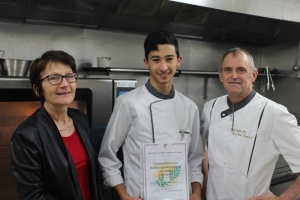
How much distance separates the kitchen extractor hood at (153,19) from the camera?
6.82 ft

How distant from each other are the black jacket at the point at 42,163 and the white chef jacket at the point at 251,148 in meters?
0.72

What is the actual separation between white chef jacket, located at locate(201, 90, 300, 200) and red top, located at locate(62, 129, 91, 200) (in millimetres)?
659

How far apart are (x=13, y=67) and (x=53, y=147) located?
82 centimetres

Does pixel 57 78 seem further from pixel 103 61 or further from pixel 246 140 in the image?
pixel 103 61

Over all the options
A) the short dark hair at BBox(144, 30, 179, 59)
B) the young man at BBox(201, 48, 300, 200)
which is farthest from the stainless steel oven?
the young man at BBox(201, 48, 300, 200)

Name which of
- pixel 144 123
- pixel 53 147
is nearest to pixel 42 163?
pixel 53 147

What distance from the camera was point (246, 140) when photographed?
1.31 meters

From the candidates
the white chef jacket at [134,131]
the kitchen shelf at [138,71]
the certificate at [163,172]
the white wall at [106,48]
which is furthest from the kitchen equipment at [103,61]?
the certificate at [163,172]

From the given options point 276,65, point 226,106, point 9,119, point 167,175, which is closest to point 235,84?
point 226,106

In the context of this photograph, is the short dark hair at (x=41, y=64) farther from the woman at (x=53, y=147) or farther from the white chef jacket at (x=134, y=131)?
the white chef jacket at (x=134, y=131)

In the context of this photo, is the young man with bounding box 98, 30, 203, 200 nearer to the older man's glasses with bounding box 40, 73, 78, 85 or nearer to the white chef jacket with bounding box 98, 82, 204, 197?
the white chef jacket with bounding box 98, 82, 204, 197

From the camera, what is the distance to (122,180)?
131 centimetres

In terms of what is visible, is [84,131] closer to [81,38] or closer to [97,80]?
[97,80]

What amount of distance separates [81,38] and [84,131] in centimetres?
130
